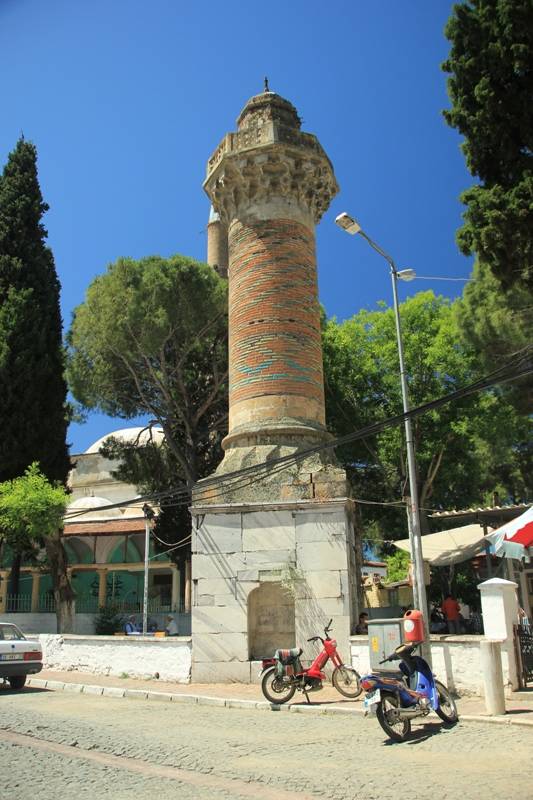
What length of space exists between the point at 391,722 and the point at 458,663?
3.42m

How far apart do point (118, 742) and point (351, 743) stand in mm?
2528

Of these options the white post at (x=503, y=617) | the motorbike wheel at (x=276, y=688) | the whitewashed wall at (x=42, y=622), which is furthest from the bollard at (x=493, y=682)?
the whitewashed wall at (x=42, y=622)

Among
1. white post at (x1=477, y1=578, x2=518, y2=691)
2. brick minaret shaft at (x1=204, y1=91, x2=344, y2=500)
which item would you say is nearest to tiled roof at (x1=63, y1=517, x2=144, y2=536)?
brick minaret shaft at (x1=204, y1=91, x2=344, y2=500)

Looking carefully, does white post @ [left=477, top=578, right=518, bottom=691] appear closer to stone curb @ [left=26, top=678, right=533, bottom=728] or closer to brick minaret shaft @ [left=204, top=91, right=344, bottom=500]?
stone curb @ [left=26, top=678, right=533, bottom=728]

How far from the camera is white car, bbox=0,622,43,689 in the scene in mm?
12266

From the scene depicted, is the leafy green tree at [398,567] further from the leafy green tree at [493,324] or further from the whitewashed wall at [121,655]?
the whitewashed wall at [121,655]

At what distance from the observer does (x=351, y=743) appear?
729 centimetres

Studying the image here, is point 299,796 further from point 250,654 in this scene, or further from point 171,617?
point 171,617

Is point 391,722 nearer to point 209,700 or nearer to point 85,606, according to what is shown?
point 209,700

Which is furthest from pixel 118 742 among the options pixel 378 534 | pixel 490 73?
pixel 378 534

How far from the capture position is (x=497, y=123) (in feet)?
36.4

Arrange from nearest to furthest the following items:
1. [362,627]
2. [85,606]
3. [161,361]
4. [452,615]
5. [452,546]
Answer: [362,627]
[452,615]
[452,546]
[161,361]
[85,606]

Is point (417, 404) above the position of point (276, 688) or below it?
above

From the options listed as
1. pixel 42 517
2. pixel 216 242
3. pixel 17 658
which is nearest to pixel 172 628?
pixel 42 517
